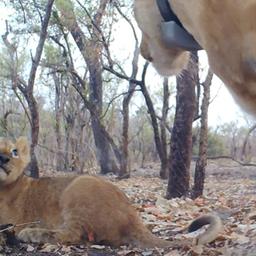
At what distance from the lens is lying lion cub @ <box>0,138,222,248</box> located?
4453 mm

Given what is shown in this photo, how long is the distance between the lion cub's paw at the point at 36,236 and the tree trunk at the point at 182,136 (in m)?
4.14

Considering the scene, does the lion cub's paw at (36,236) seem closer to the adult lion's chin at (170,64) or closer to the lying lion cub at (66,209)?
the lying lion cub at (66,209)

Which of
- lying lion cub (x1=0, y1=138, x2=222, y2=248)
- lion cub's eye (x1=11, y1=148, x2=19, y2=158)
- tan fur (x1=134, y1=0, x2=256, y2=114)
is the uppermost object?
tan fur (x1=134, y1=0, x2=256, y2=114)

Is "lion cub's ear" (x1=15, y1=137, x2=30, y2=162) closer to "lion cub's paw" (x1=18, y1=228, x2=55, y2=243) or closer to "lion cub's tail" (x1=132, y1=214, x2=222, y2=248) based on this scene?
"lion cub's paw" (x1=18, y1=228, x2=55, y2=243)

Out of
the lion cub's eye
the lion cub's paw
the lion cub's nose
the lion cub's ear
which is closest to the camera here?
the lion cub's paw

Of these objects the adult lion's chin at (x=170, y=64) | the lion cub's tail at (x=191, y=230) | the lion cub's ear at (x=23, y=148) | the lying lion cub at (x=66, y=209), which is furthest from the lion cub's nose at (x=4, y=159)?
the adult lion's chin at (x=170, y=64)

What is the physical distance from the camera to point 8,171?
4906 mm

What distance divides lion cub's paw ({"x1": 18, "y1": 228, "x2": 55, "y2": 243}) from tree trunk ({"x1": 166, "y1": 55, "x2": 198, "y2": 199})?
414 centimetres

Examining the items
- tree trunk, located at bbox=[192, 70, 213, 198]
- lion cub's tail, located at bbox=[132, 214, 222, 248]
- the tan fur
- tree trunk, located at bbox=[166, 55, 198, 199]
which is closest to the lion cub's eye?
lion cub's tail, located at bbox=[132, 214, 222, 248]

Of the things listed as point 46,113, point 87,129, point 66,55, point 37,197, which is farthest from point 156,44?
point 46,113

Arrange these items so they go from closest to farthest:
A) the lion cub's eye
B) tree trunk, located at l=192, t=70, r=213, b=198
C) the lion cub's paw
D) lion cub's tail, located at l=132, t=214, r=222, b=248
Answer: lion cub's tail, located at l=132, t=214, r=222, b=248 < the lion cub's paw < the lion cub's eye < tree trunk, located at l=192, t=70, r=213, b=198

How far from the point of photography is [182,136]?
8.34 metres

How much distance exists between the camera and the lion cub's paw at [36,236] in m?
4.41

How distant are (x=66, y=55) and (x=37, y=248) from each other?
1419cm
